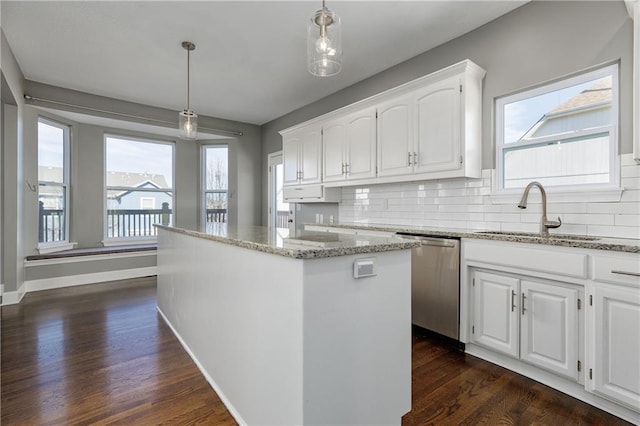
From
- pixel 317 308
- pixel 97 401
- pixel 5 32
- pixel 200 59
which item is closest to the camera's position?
pixel 317 308

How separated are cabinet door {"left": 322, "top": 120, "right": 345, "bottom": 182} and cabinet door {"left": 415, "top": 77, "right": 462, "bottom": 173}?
110 cm

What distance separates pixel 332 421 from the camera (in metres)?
1.25

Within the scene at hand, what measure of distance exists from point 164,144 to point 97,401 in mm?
4786

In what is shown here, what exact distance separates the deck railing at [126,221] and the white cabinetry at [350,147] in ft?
9.14

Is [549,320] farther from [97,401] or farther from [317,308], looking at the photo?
[97,401]

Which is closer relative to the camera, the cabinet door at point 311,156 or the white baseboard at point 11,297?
the white baseboard at point 11,297

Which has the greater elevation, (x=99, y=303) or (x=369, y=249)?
(x=369, y=249)

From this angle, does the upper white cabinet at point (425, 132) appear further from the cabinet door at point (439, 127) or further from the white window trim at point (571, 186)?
the white window trim at point (571, 186)

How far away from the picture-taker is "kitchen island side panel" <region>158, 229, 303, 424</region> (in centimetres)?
122

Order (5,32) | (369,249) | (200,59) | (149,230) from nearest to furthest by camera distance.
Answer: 1. (369,249)
2. (5,32)
3. (200,59)
4. (149,230)

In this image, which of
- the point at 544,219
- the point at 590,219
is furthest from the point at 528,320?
the point at 590,219

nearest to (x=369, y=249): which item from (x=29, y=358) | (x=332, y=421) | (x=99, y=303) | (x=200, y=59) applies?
(x=332, y=421)

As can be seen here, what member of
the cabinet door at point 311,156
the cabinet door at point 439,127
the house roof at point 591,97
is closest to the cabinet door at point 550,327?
the cabinet door at point 439,127

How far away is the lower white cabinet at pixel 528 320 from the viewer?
184cm
